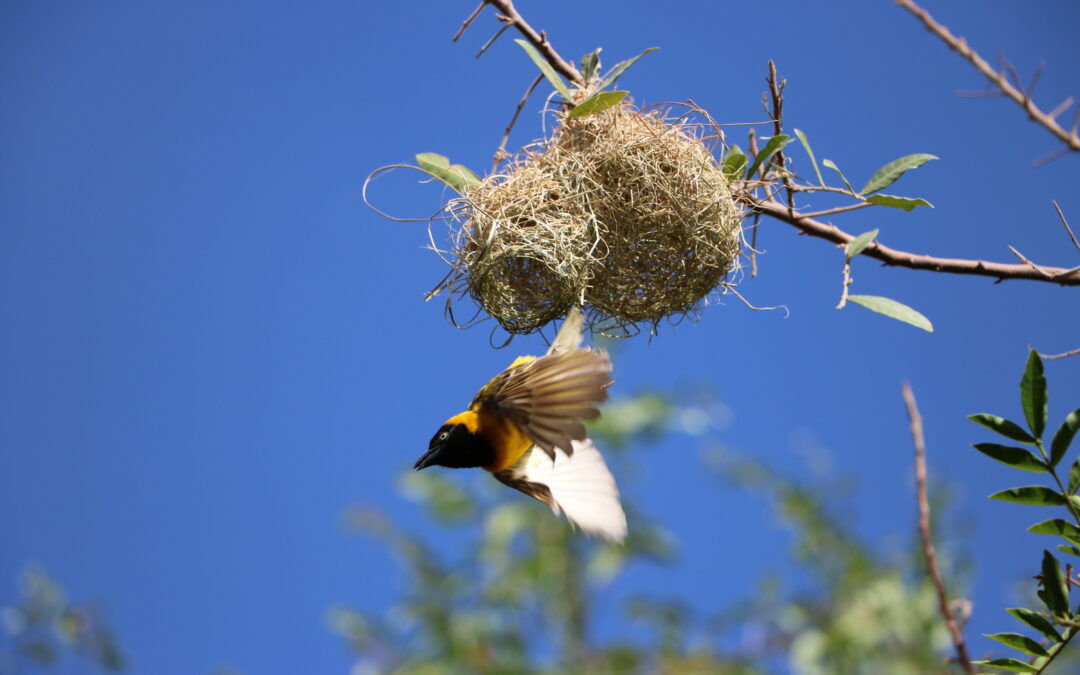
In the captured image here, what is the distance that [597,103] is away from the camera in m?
1.85

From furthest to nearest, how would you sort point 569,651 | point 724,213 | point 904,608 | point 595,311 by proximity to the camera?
point 569,651
point 904,608
point 595,311
point 724,213

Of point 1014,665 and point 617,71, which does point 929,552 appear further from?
point 617,71

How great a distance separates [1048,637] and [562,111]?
4.55ft

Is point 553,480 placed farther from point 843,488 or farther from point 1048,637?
point 843,488

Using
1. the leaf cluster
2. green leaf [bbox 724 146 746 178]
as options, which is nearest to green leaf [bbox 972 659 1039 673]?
the leaf cluster

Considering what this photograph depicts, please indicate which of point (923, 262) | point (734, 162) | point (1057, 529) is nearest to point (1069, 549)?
point (1057, 529)

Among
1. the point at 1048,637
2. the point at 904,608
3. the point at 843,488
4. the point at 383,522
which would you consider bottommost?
the point at 1048,637

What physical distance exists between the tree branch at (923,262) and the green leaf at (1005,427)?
463 millimetres

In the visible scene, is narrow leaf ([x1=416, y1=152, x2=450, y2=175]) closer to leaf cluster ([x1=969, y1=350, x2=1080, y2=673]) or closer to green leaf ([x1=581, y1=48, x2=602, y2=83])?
green leaf ([x1=581, y1=48, x2=602, y2=83])

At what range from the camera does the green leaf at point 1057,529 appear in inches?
54.1

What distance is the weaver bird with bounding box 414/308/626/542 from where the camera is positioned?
1670 millimetres

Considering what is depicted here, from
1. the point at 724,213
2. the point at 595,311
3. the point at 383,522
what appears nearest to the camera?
the point at 724,213

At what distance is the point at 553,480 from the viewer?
6.99 feet

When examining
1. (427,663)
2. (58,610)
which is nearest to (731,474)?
(427,663)
